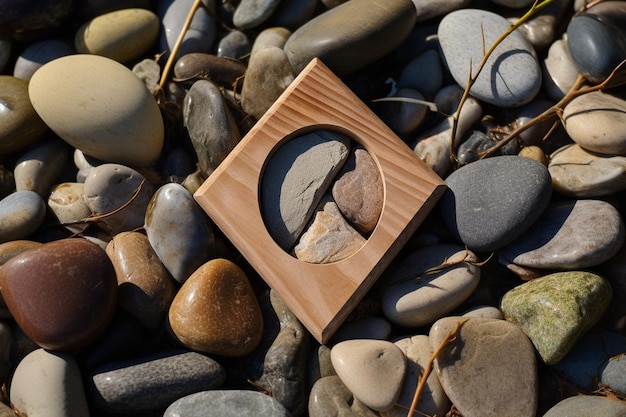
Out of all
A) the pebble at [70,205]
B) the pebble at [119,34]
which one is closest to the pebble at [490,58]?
the pebble at [119,34]

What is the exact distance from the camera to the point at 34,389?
232 cm

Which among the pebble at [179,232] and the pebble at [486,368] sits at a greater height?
the pebble at [179,232]

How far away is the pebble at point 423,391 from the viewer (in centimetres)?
239

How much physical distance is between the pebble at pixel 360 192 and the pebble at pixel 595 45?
1.01 m

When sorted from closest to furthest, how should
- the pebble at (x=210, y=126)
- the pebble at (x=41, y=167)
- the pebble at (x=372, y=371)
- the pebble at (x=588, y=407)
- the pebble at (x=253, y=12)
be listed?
1. the pebble at (x=588, y=407)
2. the pebble at (x=372, y=371)
3. the pebble at (x=210, y=126)
4. the pebble at (x=41, y=167)
5. the pebble at (x=253, y=12)

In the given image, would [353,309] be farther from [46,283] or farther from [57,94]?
[57,94]

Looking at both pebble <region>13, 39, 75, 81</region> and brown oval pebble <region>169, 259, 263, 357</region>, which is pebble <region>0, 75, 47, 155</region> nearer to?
pebble <region>13, 39, 75, 81</region>

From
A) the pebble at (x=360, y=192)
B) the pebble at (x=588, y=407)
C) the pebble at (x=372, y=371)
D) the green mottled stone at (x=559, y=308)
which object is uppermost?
the pebble at (x=360, y=192)

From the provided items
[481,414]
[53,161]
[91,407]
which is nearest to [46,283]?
[91,407]

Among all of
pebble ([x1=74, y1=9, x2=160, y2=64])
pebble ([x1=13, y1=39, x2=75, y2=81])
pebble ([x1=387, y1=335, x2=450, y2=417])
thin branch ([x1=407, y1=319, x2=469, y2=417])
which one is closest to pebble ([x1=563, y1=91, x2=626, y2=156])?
thin branch ([x1=407, y1=319, x2=469, y2=417])

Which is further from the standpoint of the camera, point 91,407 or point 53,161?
point 53,161

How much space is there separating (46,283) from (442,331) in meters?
1.51

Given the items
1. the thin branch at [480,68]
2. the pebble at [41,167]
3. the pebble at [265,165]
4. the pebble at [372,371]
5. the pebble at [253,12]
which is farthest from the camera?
the pebble at [253,12]

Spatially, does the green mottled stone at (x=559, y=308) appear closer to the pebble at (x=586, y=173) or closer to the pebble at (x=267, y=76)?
the pebble at (x=586, y=173)
